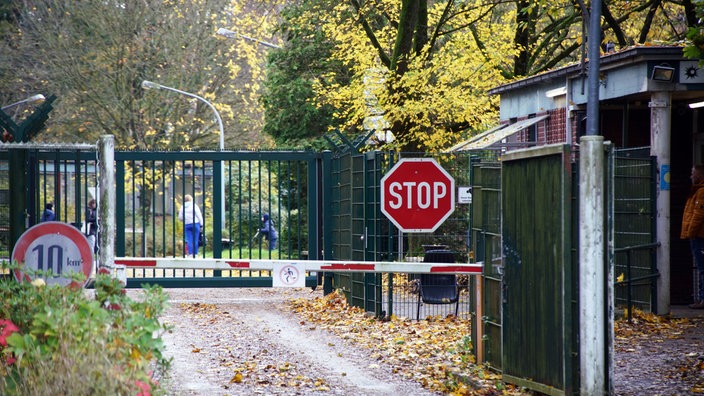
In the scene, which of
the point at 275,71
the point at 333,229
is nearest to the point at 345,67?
the point at 275,71

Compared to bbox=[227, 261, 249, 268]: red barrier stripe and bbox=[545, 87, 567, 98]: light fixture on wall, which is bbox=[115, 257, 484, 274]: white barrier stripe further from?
bbox=[545, 87, 567, 98]: light fixture on wall

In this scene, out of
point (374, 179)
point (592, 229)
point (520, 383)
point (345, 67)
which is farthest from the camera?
point (345, 67)

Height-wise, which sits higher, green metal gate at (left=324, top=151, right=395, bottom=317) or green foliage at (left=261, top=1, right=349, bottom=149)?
green foliage at (left=261, top=1, right=349, bottom=149)

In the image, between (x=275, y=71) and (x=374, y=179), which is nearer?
(x=374, y=179)

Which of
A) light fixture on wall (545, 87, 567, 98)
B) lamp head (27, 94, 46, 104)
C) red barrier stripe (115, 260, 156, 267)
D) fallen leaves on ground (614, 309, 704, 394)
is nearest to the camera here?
fallen leaves on ground (614, 309, 704, 394)

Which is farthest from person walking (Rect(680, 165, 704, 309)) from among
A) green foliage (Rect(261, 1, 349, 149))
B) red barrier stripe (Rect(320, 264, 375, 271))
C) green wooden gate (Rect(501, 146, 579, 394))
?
green foliage (Rect(261, 1, 349, 149))

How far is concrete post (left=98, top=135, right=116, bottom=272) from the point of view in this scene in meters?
8.98

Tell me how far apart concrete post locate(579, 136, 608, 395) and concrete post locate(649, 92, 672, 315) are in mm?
7963

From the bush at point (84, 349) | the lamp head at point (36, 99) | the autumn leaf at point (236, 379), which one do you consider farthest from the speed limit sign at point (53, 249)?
the lamp head at point (36, 99)

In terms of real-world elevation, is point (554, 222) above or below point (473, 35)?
below

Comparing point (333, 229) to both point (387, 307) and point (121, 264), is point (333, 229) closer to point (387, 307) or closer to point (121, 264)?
point (387, 307)

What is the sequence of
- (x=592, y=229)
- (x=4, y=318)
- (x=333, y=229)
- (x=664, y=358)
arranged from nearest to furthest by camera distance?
(x=4, y=318) < (x=592, y=229) < (x=664, y=358) < (x=333, y=229)

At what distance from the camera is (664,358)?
11.8m

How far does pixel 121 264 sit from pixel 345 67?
26610mm
